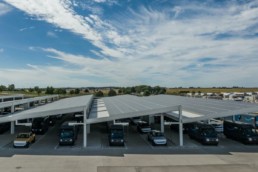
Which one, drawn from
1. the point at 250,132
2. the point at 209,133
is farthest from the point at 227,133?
the point at 209,133

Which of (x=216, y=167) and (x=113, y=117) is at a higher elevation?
(x=113, y=117)

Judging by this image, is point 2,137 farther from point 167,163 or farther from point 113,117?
point 167,163

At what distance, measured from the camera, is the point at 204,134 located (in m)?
20.3

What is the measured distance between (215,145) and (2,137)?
18997 mm

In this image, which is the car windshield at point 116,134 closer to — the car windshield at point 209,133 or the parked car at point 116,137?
the parked car at point 116,137

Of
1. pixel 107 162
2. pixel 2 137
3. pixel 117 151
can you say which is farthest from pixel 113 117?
pixel 2 137

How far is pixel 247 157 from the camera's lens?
16688 millimetres

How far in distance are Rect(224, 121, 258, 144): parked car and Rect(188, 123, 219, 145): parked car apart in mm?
2306

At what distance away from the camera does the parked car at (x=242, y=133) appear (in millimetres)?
20188

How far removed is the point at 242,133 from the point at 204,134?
334 centimetres

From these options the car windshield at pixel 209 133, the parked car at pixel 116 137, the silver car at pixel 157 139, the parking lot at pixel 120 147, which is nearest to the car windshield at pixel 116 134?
the parked car at pixel 116 137

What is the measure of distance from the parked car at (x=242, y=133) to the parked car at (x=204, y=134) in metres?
2.31

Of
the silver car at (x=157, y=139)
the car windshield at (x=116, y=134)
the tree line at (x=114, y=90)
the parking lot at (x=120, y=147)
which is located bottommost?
the parking lot at (x=120, y=147)

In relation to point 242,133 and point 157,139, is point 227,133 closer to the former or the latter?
A: point 242,133
